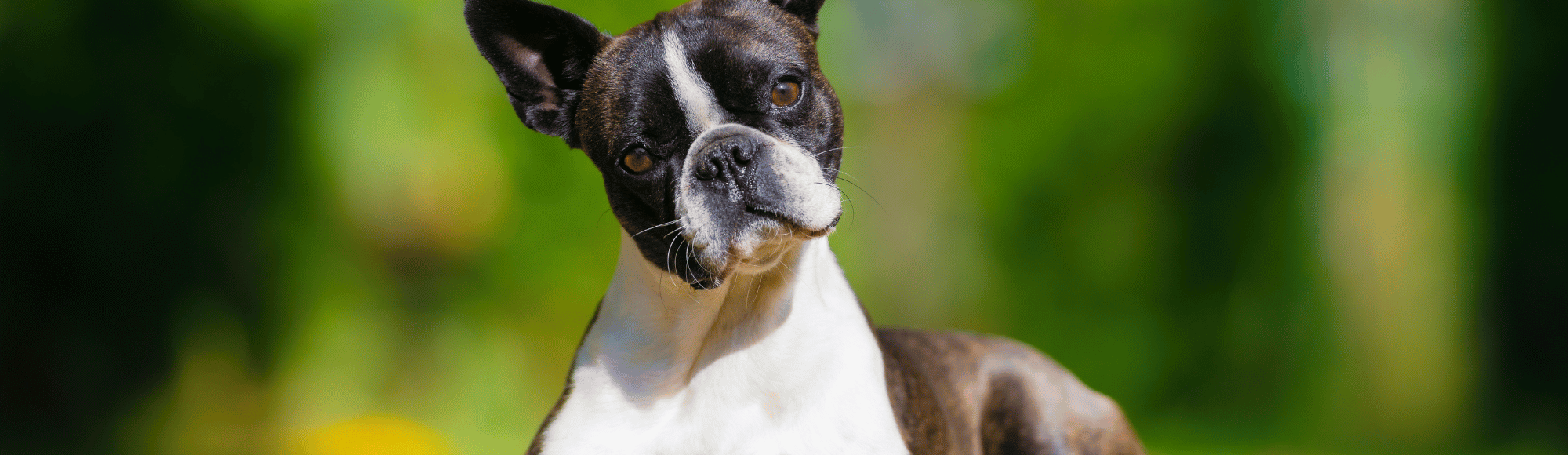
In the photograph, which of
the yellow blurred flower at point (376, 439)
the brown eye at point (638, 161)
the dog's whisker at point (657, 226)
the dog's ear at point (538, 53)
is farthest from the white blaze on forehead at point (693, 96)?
the yellow blurred flower at point (376, 439)

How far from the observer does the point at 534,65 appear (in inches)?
125

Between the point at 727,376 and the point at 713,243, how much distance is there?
45 cm

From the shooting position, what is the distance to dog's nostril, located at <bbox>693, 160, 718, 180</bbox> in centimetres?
261

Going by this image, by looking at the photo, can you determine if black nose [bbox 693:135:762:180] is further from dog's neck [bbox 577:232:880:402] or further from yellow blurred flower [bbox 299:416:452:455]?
yellow blurred flower [bbox 299:416:452:455]

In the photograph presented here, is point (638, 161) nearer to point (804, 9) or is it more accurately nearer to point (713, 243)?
point (713, 243)

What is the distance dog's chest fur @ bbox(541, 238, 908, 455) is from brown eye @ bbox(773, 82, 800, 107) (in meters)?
0.45

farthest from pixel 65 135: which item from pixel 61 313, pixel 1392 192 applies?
pixel 1392 192

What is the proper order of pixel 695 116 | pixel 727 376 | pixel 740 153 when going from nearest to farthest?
pixel 740 153 < pixel 695 116 < pixel 727 376

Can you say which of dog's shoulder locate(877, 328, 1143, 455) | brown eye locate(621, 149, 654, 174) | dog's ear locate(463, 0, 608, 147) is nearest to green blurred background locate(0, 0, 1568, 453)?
dog's shoulder locate(877, 328, 1143, 455)

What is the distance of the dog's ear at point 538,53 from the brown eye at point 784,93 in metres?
0.63

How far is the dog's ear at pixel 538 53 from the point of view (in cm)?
299

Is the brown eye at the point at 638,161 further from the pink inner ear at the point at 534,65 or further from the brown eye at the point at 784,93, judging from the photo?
the pink inner ear at the point at 534,65

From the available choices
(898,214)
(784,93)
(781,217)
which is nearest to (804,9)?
(784,93)

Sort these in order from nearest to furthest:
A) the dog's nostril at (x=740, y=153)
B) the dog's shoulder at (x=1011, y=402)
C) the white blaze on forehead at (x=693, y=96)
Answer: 1. the dog's nostril at (x=740, y=153)
2. the white blaze on forehead at (x=693, y=96)
3. the dog's shoulder at (x=1011, y=402)
